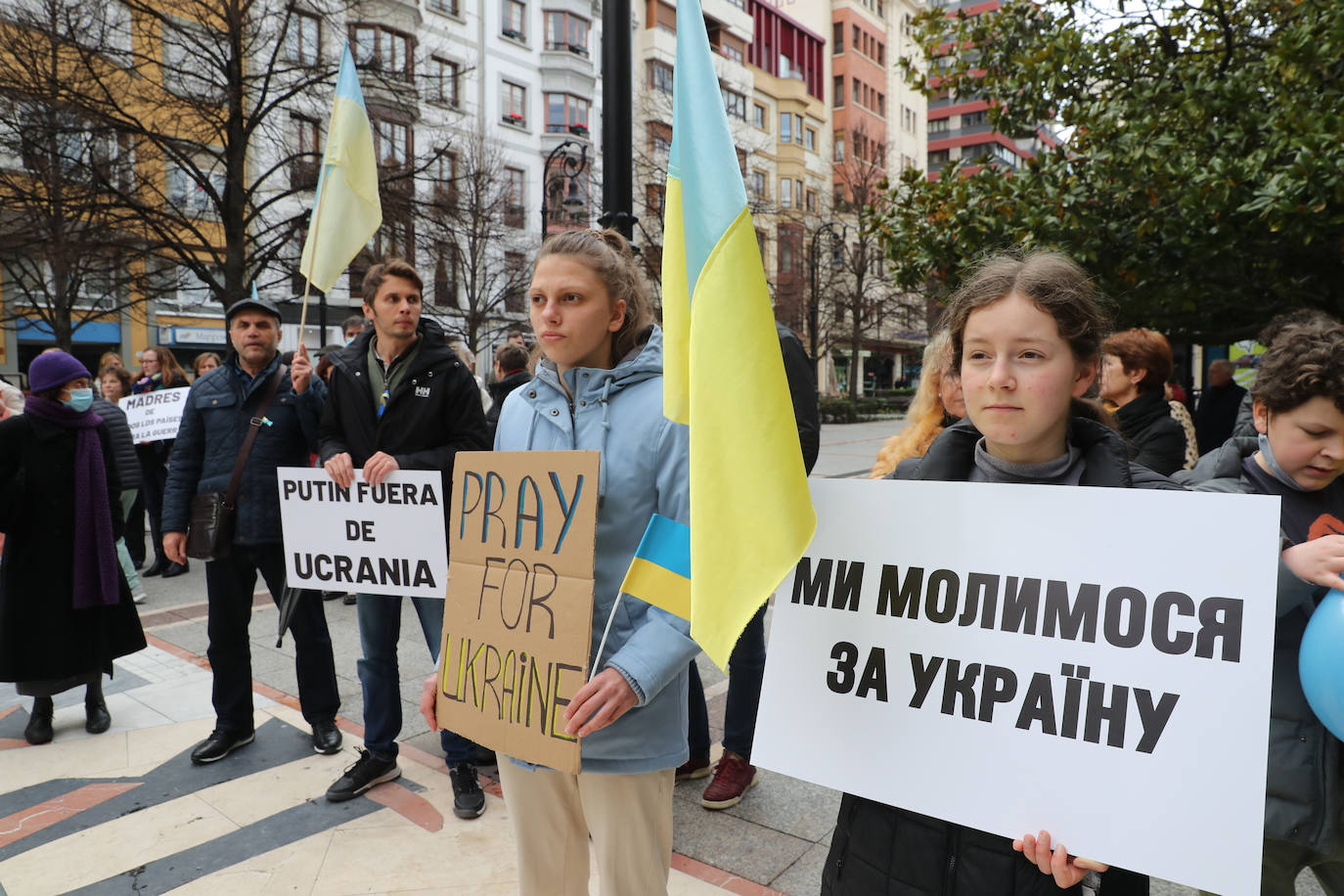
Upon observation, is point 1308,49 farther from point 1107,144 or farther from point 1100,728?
point 1100,728

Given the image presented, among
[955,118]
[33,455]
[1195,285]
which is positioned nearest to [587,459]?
[33,455]

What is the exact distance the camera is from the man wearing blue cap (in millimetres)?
4035

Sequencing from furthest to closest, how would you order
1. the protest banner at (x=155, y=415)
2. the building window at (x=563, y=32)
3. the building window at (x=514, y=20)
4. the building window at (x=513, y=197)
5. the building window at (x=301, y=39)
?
the building window at (x=563, y=32), the building window at (x=514, y=20), the building window at (x=513, y=197), the building window at (x=301, y=39), the protest banner at (x=155, y=415)

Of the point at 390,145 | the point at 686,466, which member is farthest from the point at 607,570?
the point at 390,145

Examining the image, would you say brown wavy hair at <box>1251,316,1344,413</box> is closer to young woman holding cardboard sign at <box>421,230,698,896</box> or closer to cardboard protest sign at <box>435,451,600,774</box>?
young woman holding cardboard sign at <box>421,230,698,896</box>

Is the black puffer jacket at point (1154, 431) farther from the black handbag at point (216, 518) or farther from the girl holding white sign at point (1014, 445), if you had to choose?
the black handbag at point (216, 518)

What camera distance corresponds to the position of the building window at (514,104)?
109 ft

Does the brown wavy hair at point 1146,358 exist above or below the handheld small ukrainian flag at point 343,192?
below

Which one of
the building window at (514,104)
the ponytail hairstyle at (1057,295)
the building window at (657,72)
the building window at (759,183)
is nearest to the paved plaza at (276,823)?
the ponytail hairstyle at (1057,295)

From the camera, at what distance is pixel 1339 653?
152cm

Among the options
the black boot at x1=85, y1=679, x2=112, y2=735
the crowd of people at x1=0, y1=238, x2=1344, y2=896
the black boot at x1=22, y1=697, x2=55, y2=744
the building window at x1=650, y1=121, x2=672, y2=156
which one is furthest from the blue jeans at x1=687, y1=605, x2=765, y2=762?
the building window at x1=650, y1=121, x2=672, y2=156

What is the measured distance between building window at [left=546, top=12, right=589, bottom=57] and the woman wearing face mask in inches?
1337

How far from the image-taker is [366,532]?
3.55 m

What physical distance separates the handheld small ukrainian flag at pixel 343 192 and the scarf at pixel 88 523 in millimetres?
1692
